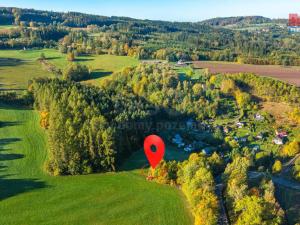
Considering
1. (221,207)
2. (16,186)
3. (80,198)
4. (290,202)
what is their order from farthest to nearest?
1. (16,186)
2. (290,202)
3. (80,198)
4. (221,207)

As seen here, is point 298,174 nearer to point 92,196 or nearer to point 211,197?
point 211,197

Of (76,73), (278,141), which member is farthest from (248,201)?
(76,73)

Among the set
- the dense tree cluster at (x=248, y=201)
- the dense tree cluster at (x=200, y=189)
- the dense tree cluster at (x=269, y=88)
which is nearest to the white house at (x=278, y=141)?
the dense tree cluster at (x=269, y=88)

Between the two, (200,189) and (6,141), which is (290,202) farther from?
(6,141)

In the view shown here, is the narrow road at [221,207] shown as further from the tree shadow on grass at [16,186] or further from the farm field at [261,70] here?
the farm field at [261,70]

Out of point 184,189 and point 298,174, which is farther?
point 298,174

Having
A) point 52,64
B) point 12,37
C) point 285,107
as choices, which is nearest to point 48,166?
point 285,107
